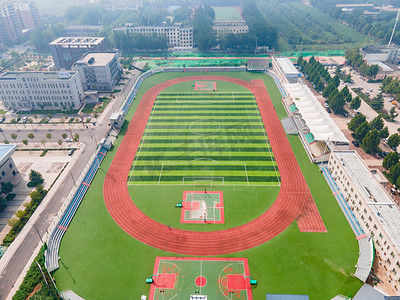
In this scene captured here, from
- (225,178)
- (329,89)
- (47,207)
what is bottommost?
(47,207)

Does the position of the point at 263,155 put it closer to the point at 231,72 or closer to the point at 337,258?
the point at 337,258

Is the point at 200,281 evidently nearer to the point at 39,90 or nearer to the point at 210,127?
the point at 210,127

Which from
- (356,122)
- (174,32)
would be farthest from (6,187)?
(174,32)

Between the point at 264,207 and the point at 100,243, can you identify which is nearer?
the point at 100,243

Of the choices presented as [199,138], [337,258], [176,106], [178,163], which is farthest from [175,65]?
[337,258]

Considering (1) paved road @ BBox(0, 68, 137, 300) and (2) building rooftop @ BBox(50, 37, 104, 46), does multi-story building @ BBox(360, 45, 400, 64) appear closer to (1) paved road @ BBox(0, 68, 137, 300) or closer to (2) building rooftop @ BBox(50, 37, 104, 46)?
(1) paved road @ BBox(0, 68, 137, 300)

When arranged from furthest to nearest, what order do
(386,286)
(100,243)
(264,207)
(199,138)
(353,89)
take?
(353,89) < (199,138) < (264,207) < (100,243) < (386,286)

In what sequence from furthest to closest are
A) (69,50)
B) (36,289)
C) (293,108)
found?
(69,50)
(293,108)
(36,289)

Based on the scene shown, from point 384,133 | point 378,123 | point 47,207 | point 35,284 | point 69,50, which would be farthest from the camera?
point 69,50
